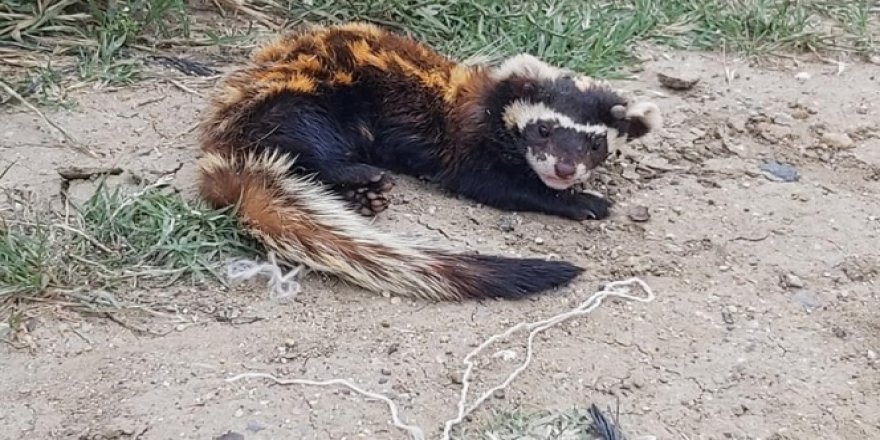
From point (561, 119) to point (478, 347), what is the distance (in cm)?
121

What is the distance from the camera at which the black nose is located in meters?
4.23

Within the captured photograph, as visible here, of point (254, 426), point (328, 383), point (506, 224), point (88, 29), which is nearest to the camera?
point (254, 426)

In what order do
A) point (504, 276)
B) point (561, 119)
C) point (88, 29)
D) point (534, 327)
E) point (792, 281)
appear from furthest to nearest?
1. point (88, 29)
2. point (561, 119)
3. point (792, 281)
4. point (504, 276)
5. point (534, 327)

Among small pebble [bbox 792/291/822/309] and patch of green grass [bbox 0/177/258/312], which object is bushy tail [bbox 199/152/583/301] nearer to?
patch of green grass [bbox 0/177/258/312]

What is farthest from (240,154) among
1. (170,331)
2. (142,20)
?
(142,20)

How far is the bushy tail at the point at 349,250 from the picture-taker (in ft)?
12.0

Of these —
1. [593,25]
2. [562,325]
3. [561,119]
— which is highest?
[561,119]

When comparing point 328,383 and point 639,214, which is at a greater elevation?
point 328,383

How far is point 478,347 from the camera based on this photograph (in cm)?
342

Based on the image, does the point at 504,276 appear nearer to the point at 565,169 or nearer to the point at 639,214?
the point at 565,169

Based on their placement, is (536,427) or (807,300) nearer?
(536,427)

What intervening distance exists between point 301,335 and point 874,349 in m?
1.66

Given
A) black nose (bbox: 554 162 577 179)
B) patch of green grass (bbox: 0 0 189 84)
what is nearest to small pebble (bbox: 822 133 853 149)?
black nose (bbox: 554 162 577 179)

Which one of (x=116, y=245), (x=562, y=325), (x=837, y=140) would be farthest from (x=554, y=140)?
(x=116, y=245)
